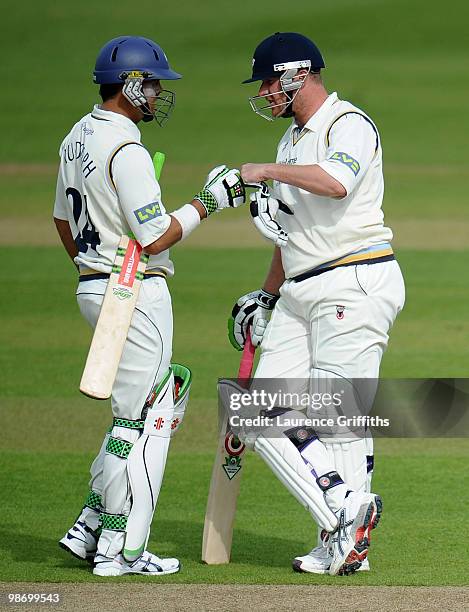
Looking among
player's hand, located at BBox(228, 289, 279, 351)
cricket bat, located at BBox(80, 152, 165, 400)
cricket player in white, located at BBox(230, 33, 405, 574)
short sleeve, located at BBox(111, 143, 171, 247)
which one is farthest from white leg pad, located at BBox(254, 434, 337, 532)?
short sleeve, located at BBox(111, 143, 171, 247)

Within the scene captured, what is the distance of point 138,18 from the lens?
31844 millimetres

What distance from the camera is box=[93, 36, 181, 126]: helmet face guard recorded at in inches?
201

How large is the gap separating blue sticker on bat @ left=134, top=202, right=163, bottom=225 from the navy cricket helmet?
26.9 inches

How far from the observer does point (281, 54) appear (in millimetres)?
5199

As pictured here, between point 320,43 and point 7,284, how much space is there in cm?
1846

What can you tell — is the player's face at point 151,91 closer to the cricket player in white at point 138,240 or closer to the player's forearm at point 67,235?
the cricket player in white at point 138,240

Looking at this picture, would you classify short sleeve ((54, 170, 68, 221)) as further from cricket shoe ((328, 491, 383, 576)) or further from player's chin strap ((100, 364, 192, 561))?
cricket shoe ((328, 491, 383, 576))

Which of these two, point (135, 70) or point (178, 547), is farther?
point (178, 547)

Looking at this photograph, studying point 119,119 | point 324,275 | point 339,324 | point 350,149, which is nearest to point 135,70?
point 119,119

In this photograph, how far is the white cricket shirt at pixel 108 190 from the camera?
4.95m

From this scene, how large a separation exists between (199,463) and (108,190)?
241cm

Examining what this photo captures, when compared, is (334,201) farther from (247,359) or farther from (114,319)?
(114,319)

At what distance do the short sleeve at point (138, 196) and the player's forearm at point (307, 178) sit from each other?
385 mm

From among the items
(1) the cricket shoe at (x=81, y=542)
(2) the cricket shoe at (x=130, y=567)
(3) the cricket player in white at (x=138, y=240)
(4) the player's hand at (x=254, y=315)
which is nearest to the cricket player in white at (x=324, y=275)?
(4) the player's hand at (x=254, y=315)
